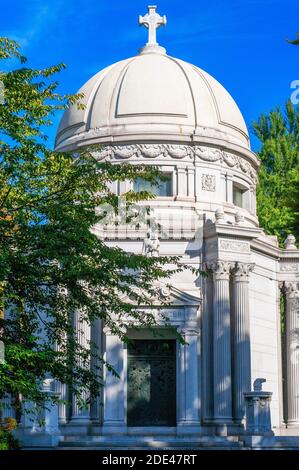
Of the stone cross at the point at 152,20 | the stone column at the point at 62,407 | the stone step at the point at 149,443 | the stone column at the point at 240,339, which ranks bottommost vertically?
the stone step at the point at 149,443

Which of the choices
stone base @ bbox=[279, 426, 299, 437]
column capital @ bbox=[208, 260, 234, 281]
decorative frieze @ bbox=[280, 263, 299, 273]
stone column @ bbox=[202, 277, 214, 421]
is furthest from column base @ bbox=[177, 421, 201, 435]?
decorative frieze @ bbox=[280, 263, 299, 273]

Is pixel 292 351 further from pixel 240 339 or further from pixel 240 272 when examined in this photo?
pixel 240 272

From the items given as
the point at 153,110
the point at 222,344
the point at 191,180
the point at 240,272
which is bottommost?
the point at 222,344

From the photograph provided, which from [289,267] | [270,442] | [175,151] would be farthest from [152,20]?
[270,442]

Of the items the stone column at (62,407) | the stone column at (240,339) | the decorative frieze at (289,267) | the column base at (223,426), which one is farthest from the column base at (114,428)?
the decorative frieze at (289,267)

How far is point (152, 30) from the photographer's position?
3784 cm

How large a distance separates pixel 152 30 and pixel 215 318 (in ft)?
43.5

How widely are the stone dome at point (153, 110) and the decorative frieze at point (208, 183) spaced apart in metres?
Answer: 1.23

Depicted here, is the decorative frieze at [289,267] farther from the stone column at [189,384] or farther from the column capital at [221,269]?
the stone column at [189,384]

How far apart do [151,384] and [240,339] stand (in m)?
3.19

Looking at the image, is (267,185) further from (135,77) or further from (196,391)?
(196,391)

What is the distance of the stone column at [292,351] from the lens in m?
33.4

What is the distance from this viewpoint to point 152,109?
33.9 m
